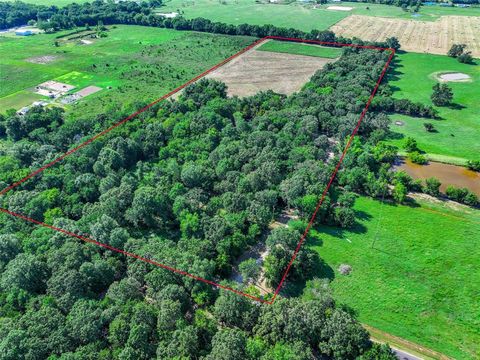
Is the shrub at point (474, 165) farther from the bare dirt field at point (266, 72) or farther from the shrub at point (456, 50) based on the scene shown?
the shrub at point (456, 50)

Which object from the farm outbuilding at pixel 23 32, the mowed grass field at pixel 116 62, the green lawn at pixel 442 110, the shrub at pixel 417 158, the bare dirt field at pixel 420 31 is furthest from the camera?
the farm outbuilding at pixel 23 32

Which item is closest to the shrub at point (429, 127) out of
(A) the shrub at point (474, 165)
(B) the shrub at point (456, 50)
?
(A) the shrub at point (474, 165)

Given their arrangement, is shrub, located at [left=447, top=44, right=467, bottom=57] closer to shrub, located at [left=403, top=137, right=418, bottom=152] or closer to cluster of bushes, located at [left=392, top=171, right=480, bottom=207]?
shrub, located at [left=403, top=137, right=418, bottom=152]

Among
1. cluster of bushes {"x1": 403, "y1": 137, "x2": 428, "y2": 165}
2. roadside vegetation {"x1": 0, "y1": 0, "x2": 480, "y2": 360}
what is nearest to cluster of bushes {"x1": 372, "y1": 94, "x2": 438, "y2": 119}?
roadside vegetation {"x1": 0, "y1": 0, "x2": 480, "y2": 360}

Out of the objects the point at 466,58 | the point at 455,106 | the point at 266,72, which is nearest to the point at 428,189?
the point at 455,106

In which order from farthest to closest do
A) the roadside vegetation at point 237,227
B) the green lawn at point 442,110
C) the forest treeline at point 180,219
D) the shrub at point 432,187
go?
the green lawn at point 442,110 → the shrub at point 432,187 → the roadside vegetation at point 237,227 → the forest treeline at point 180,219

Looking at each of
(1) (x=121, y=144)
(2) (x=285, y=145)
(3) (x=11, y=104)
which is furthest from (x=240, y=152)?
(3) (x=11, y=104)
